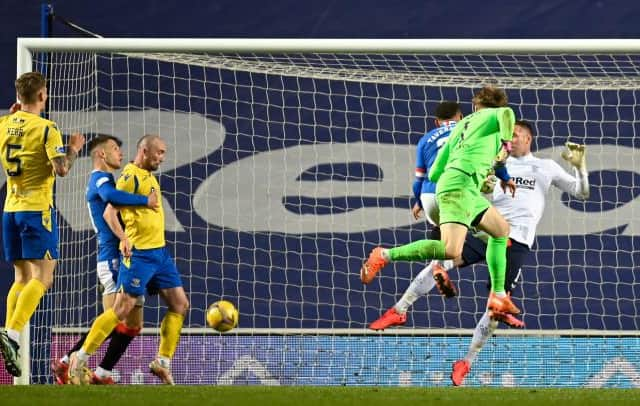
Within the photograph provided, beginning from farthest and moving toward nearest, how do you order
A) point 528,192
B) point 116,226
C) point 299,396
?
point 528,192
point 116,226
point 299,396

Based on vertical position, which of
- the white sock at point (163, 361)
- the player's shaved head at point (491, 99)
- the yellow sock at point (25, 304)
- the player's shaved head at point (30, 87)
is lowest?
the white sock at point (163, 361)

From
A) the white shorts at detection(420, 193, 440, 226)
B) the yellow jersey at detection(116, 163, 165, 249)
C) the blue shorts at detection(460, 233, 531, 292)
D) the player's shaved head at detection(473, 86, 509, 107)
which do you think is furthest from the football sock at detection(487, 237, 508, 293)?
the yellow jersey at detection(116, 163, 165, 249)

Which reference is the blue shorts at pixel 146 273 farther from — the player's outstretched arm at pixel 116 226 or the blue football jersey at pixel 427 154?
the blue football jersey at pixel 427 154

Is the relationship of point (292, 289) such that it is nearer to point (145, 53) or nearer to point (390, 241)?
point (390, 241)

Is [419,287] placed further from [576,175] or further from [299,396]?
[299,396]

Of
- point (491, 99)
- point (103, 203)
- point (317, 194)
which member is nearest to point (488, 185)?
point (491, 99)

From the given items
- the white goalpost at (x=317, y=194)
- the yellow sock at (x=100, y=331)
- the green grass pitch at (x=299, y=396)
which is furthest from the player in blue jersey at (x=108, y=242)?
the green grass pitch at (x=299, y=396)

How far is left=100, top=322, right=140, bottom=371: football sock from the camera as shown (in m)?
8.13

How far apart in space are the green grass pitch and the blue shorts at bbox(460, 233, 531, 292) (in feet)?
5.90

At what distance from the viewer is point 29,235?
7461mm

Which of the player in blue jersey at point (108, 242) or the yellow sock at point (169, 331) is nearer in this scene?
the player in blue jersey at point (108, 242)

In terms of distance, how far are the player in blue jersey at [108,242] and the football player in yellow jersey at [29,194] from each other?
0.72 meters

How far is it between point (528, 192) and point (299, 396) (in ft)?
11.4

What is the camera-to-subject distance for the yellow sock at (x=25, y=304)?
7.34 m
